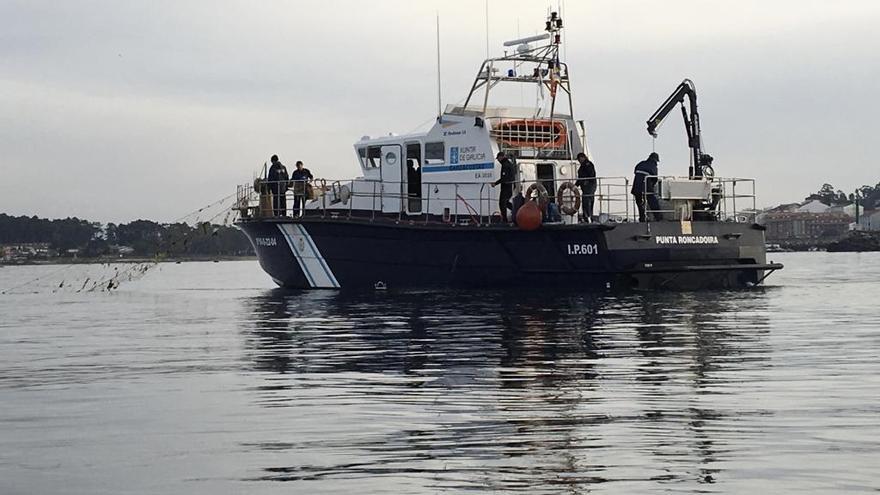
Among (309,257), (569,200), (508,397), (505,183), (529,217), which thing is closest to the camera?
(508,397)

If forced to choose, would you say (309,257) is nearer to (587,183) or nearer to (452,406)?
(587,183)

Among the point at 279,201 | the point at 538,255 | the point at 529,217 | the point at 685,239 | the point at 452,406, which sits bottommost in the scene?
the point at 452,406

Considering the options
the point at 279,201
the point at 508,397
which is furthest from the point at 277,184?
the point at 508,397

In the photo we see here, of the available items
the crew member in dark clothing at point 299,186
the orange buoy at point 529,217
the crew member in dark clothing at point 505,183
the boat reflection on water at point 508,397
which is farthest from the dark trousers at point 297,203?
the boat reflection on water at point 508,397

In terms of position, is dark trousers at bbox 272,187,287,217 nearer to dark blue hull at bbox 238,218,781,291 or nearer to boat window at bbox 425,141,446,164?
dark blue hull at bbox 238,218,781,291

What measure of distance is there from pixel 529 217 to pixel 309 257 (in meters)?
5.33

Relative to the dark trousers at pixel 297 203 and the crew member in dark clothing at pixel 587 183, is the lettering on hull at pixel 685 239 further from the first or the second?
the dark trousers at pixel 297 203

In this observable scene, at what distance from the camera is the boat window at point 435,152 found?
2217 centimetres

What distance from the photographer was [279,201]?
2377 centimetres

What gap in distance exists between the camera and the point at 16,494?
5035mm

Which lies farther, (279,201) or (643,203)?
(279,201)

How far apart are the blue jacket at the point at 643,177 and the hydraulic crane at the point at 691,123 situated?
2620 millimetres

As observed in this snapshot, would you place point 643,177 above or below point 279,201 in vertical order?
above

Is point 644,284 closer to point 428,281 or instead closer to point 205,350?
point 428,281
